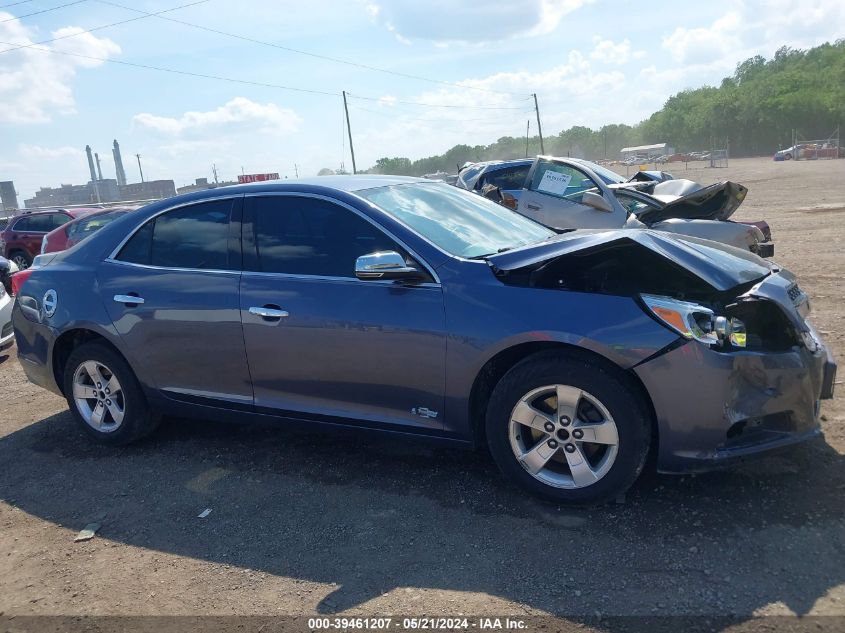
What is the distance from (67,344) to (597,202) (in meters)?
6.13

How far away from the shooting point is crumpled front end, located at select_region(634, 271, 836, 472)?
3148 mm

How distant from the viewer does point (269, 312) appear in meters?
4.02

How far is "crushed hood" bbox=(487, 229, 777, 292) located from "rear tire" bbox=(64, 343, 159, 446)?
263 centimetres

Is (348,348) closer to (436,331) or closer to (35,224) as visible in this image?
(436,331)

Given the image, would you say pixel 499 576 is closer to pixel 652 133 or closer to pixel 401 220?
pixel 401 220

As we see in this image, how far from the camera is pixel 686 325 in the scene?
3.19 m

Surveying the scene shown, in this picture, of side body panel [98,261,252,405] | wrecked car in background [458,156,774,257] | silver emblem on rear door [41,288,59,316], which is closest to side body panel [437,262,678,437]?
side body panel [98,261,252,405]

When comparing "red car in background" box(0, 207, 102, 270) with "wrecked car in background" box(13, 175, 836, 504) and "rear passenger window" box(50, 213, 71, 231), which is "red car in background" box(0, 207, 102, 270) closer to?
"rear passenger window" box(50, 213, 71, 231)

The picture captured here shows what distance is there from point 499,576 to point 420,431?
3.26 feet

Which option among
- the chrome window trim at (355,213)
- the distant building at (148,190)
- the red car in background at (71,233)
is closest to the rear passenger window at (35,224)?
the red car in background at (71,233)

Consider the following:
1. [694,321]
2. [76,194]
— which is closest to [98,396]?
[694,321]

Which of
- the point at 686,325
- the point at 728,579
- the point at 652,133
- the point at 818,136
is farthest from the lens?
the point at 652,133

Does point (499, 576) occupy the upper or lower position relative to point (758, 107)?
lower

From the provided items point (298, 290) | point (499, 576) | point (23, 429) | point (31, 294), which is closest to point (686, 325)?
point (499, 576)
